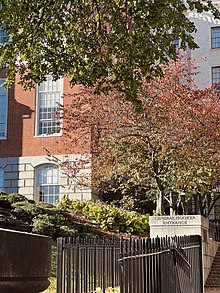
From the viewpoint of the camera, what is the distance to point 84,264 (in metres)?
7.62

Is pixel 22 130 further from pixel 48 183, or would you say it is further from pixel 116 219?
pixel 116 219

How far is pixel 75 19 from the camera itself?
11328 mm

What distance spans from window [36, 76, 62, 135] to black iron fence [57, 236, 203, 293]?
2237 centimetres

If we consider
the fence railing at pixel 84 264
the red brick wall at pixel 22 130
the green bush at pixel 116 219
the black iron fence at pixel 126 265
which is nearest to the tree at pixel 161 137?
the green bush at pixel 116 219

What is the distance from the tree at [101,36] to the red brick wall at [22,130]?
1835 cm

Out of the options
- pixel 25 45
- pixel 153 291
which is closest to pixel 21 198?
pixel 25 45

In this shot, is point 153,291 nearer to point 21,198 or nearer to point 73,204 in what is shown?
point 21,198

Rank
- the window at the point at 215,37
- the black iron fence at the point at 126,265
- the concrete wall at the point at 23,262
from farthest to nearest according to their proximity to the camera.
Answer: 1. the window at the point at 215,37
2. the black iron fence at the point at 126,265
3. the concrete wall at the point at 23,262

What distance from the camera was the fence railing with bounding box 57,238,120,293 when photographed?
7.08 m

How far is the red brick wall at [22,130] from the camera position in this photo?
30953mm

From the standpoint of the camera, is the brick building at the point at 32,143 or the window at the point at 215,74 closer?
the brick building at the point at 32,143

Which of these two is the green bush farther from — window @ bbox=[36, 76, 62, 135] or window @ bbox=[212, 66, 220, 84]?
window @ bbox=[212, 66, 220, 84]

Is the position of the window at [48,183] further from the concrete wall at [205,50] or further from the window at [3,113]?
the concrete wall at [205,50]

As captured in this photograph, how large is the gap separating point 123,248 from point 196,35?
34.1 meters
